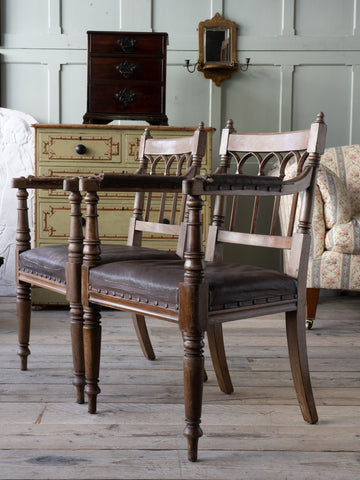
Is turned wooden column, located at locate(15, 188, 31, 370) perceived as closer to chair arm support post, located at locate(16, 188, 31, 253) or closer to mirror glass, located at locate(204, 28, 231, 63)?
chair arm support post, located at locate(16, 188, 31, 253)

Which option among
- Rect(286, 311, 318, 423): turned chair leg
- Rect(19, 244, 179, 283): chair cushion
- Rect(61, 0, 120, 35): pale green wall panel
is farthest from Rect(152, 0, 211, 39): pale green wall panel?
Rect(286, 311, 318, 423): turned chair leg

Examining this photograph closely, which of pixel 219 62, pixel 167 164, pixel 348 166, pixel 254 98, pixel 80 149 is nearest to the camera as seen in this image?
pixel 167 164

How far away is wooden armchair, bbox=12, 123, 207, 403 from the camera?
1.83 meters

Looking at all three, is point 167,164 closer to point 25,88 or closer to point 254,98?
point 254,98

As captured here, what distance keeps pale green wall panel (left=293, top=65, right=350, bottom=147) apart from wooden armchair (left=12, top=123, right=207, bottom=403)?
185 cm

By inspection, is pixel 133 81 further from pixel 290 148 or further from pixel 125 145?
pixel 290 148

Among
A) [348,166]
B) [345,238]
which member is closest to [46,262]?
[345,238]

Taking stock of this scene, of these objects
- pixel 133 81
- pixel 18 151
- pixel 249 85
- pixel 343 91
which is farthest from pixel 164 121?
pixel 343 91

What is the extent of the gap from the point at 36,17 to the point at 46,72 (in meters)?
0.38

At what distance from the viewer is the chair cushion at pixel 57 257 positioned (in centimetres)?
199

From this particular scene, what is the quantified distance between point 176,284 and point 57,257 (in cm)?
68

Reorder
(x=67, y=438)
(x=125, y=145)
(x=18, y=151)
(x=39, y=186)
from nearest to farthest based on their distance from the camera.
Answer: (x=67, y=438) < (x=39, y=186) < (x=125, y=145) < (x=18, y=151)

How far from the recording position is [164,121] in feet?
11.5

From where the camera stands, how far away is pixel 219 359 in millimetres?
2047
